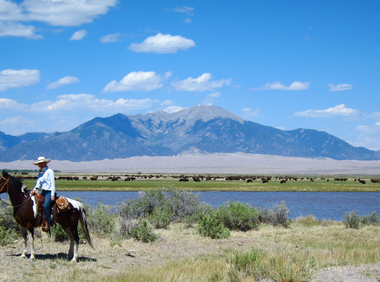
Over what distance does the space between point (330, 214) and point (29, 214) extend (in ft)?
87.8

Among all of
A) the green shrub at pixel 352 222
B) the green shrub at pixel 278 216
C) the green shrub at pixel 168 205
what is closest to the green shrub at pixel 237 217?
the green shrub at pixel 278 216

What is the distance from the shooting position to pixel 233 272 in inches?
368

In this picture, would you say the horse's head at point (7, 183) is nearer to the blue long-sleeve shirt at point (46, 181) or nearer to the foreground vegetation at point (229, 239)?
the blue long-sleeve shirt at point (46, 181)

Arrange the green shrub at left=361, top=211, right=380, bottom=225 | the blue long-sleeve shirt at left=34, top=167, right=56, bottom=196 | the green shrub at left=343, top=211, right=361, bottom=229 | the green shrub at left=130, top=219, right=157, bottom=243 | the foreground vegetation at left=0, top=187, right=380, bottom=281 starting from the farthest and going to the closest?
the green shrub at left=361, top=211, right=380, bottom=225, the green shrub at left=343, top=211, right=361, bottom=229, the green shrub at left=130, top=219, right=157, bottom=243, the blue long-sleeve shirt at left=34, top=167, right=56, bottom=196, the foreground vegetation at left=0, top=187, right=380, bottom=281

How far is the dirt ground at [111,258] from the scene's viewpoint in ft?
Result: 31.1

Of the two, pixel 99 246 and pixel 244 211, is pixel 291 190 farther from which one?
pixel 99 246

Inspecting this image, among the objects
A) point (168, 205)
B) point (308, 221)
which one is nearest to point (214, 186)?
point (308, 221)

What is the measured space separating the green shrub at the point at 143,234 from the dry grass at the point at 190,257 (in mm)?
391

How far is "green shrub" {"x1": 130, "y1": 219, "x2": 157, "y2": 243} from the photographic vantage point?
15586 mm

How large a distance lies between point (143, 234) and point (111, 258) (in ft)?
11.7

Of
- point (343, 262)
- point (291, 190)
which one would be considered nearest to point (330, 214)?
Answer: point (343, 262)

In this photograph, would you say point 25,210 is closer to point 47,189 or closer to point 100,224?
point 47,189

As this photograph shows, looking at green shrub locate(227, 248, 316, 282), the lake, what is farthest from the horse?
the lake

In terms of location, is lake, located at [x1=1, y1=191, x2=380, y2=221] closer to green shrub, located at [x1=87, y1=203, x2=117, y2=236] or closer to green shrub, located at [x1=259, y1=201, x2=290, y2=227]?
green shrub, located at [x1=259, y1=201, x2=290, y2=227]
